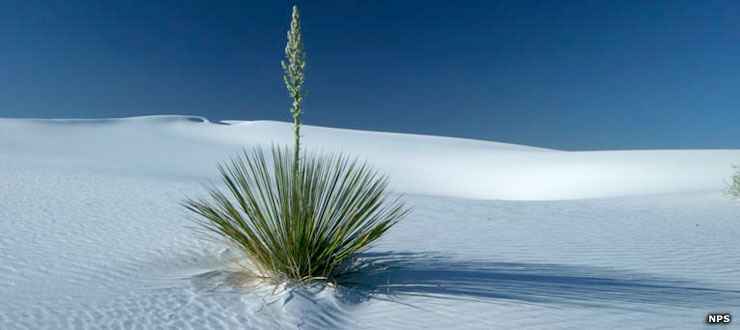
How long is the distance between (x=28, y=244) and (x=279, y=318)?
3.79 metres

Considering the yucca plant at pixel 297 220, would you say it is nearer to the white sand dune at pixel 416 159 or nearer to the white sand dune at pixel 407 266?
the white sand dune at pixel 407 266

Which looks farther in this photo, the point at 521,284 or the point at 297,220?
the point at 521,284

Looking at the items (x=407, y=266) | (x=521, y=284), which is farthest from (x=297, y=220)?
(x=521, y=284)

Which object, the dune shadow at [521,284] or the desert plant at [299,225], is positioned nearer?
the dune shadow at [521,284]

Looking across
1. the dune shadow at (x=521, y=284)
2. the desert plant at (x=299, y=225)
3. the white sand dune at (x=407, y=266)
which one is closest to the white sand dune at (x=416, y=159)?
the white sand dune at (x=407, y=266)

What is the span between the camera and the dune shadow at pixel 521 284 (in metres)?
3.79

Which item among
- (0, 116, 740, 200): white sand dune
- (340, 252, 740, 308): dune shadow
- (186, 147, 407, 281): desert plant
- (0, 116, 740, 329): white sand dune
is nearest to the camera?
(0, 116, 740, 329): white sand dune

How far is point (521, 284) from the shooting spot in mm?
4227

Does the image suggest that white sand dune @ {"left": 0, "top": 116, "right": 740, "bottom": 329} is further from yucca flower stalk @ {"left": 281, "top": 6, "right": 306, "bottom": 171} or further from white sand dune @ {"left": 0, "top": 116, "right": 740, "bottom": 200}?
white sand dune @ {"left": 0, "top": 116, "right": 740, "bottom": 200}

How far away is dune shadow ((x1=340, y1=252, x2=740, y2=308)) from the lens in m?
3.79

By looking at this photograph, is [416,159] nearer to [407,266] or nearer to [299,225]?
[407,266]

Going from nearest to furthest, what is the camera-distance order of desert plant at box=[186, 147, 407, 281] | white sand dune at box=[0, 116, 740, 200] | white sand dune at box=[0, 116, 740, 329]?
1. white sand dune at box=[0, 116, 740, 329]
2. desert plant at box=[186, 147, 407, 281]
3. white sand dune at box=[0, 116, 740, 200]

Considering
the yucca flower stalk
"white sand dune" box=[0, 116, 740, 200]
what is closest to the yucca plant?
the yucca flower stalk

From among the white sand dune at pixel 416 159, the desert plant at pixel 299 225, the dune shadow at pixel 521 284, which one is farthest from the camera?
the white sand dune at pixel 416 159
